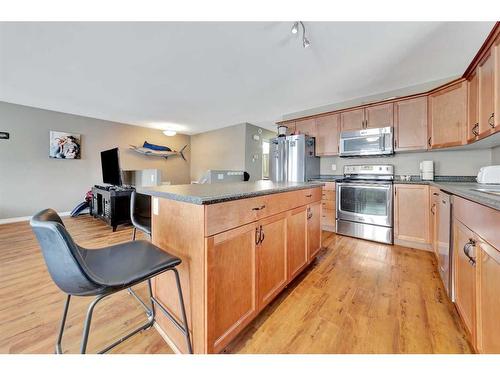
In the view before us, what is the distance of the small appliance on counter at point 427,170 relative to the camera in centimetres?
278

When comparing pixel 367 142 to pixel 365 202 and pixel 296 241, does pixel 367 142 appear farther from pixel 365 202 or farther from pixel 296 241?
pixel 296 241

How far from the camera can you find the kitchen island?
0.97 m

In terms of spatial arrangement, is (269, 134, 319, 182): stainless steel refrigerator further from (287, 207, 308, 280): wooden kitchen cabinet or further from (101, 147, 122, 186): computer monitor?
(101, 147, 122, 186): computer monitor

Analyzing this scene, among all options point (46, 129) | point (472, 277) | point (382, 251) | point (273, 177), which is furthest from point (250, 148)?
point (472, 277)

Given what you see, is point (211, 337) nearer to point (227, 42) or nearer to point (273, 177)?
point (227, 42)

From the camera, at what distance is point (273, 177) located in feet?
13.4

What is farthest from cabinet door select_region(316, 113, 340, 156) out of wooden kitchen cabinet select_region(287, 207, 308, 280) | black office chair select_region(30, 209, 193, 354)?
black office chair select_region(30, 209, 193, 354)

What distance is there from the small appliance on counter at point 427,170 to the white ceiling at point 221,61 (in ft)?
4.00

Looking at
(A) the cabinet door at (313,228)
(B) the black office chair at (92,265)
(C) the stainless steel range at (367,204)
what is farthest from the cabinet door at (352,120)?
(B) the black office chair at (92,265)

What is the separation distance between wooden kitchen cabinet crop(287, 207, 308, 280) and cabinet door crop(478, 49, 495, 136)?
5.58 feet

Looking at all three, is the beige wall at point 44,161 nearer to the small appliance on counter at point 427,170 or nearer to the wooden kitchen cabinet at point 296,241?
the wooden kitchen cabinet at point 296,241

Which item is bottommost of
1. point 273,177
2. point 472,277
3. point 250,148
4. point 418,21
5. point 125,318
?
point 125,318
